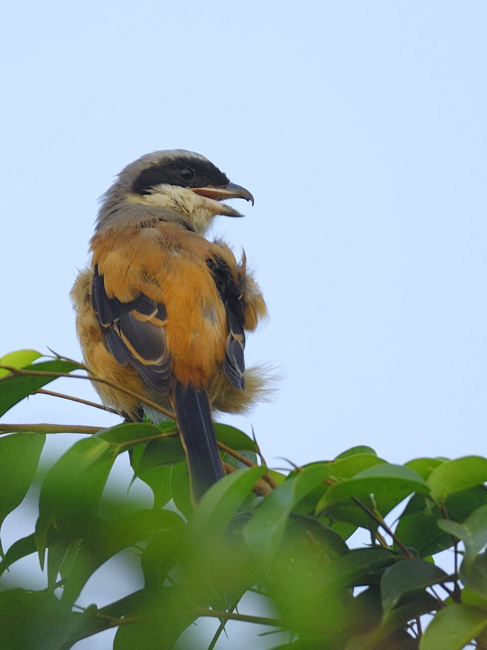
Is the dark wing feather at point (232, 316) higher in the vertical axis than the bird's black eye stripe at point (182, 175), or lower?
lower


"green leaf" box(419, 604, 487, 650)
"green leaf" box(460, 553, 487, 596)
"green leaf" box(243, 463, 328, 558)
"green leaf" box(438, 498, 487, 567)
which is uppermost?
"green leaf" box(243, 463, 328, 558)

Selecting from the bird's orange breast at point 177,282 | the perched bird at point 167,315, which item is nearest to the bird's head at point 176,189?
the perched bird at point 167,315

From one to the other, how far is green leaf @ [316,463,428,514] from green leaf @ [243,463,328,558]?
0.04 m

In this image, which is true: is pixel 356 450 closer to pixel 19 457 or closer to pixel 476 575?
pixel 476 575

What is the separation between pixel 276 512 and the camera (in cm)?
131

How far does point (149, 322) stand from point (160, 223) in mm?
1049

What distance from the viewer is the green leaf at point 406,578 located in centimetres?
134

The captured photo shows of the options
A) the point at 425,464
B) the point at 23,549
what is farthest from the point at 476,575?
the point at 23,549

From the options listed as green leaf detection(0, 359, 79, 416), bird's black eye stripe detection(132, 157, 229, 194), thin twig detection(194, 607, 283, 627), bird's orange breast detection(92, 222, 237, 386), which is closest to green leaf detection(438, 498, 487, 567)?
thin twig detection(194, 607, 283, 627)

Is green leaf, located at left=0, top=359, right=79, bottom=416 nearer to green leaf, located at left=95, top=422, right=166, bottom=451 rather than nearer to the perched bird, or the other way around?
green leaf, located at left=95, top=422, right=166, bottom=451

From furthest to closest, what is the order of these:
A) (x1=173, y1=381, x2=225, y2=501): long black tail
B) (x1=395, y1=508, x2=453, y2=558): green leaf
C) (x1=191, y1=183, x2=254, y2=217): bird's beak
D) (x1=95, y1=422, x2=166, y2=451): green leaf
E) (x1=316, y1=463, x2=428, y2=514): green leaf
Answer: (x1=191, y1=183, x2=254, y2=217): bird's beak
(x1=173, y1=381, x2=225, y2=501): long black tail
(x1=95, y1=422, x2=166, y2=451): green leaf
(x1=395, y1=508, x2=453, y2=558): green leaf
(x1=316, y1=463, x2=428, y2=514): green leaf

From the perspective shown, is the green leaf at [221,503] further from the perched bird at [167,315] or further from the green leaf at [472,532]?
the perched bird at [167,315]

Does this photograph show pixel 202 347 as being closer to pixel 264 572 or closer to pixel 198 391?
pixel 198 391

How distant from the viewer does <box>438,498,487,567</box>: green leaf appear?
4.25 ft
